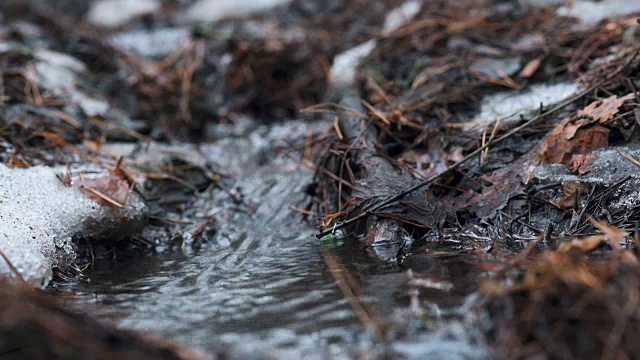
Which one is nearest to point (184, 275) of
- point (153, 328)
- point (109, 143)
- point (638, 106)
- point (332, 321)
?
point (153, 328)

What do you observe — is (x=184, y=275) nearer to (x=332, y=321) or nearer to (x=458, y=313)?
(x=332, y=321)

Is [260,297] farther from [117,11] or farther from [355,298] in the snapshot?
[117,11]

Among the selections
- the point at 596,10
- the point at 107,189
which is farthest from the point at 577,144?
the point at 107,189

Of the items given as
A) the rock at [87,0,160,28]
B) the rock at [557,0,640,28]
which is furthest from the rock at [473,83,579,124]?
the rock at [87,0,160,28]

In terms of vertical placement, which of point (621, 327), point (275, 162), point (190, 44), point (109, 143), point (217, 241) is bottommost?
point (621, 327)

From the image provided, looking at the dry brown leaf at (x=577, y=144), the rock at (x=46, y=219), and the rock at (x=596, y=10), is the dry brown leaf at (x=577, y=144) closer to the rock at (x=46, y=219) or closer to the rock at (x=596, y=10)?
the rock at (x=596, y=10)

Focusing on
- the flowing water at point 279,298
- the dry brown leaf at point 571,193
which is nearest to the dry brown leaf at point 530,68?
the dry brown leaf at point 571,193
